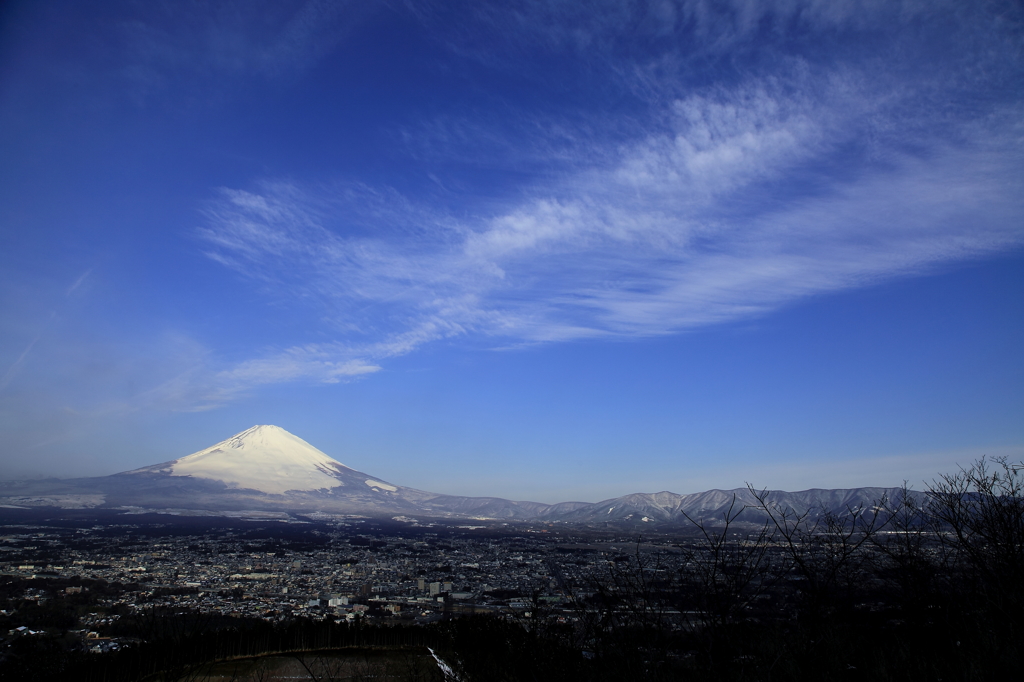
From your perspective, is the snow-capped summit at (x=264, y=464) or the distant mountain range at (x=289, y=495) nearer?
the distant mountain range at (x=289, y=495)

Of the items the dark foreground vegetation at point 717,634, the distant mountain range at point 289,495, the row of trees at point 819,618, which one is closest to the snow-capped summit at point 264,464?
the distant mountain range at point 289,495

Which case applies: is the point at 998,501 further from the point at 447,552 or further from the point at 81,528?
the point at 81,528

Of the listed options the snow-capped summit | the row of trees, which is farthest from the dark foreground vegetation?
the snow-capped summit

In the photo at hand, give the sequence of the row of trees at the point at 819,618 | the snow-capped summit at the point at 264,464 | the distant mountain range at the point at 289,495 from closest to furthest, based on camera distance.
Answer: the row of trees at the point at 819,618 → the distant mountain range at the point at 289,495 → the snow-capped summit at the point at 264,464

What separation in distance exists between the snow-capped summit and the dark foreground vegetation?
425 ft

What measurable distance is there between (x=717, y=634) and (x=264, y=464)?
16132cm

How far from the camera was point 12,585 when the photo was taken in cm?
1831

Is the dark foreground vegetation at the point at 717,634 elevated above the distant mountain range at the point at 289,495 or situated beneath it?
elevated above

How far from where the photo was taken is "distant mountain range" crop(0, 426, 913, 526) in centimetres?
8547

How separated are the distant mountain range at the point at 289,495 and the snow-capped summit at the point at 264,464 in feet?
0.88

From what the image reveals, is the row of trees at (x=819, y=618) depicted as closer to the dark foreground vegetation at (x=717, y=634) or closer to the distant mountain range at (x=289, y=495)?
the dark foreground vegetation at (x=717, y=634)

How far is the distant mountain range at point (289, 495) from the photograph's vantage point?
85.5 meters

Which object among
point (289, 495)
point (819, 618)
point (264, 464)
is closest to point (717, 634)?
point (819, 618)

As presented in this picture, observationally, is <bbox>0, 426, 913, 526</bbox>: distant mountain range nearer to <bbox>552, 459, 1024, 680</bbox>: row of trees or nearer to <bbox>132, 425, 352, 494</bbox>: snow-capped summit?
<bbox>132, 425, 352, 494</bbox>: snow-capped summit
